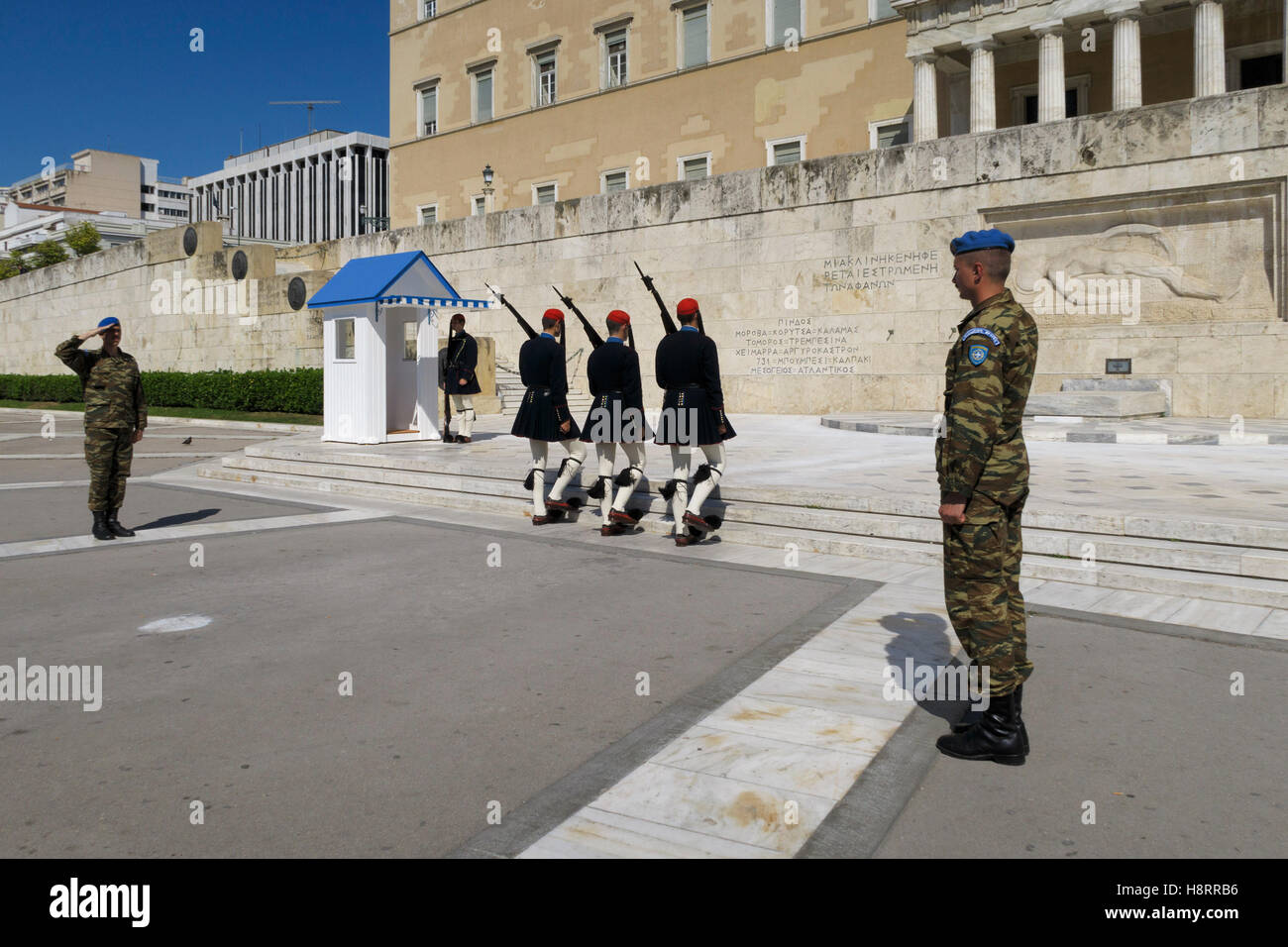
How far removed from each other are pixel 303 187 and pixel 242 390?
124103 mm

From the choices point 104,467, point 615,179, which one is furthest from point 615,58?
point 104,467

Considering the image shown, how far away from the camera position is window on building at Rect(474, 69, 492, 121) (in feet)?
132

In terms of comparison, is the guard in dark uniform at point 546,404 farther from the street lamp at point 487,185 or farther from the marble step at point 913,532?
the street lamp at point 487,185

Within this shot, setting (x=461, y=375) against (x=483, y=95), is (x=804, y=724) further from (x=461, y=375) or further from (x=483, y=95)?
(x=483, y=95)

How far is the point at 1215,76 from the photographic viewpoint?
21859mm

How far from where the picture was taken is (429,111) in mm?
42906

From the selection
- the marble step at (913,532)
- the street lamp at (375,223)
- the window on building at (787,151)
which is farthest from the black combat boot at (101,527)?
the street lamp at (375,223)

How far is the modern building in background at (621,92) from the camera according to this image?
100ft

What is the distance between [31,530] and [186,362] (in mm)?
27746

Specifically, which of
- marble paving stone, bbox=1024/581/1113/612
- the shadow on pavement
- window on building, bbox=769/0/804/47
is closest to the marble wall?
window on building, bbox=769/0/804/47

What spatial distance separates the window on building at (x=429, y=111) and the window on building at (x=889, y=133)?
20880 mm

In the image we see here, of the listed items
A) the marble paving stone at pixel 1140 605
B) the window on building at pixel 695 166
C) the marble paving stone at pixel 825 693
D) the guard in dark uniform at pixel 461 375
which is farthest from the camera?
the window on building at pixel 695 166

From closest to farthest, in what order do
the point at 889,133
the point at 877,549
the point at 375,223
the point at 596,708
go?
the point at 596,708, the point at 877,549, the point at 889,133, the point at 375,223
